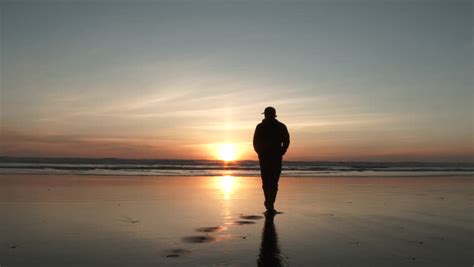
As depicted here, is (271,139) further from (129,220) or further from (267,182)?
(129,220)

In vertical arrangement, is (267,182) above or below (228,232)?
above

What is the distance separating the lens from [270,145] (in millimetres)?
9828

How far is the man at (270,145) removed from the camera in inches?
385

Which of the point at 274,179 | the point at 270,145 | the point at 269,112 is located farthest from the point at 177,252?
→ the point at 269,112

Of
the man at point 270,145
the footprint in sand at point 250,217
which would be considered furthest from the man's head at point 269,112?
the footprint in sand at point 250,217

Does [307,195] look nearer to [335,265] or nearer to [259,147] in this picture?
[259,147]

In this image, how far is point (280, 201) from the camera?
37.8 feet

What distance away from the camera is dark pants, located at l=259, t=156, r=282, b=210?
959 cm

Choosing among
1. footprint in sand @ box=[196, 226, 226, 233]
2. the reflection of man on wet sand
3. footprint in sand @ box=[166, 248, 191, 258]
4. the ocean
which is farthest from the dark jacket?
the ocean

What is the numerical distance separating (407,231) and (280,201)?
460 cm

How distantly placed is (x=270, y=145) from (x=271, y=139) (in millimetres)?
136

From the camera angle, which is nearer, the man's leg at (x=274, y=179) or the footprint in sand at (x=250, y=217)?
the footprint in sand at (x=250, y=217)

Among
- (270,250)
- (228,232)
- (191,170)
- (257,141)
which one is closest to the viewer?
(270,250)

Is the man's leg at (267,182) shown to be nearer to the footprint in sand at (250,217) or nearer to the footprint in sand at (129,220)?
the footprint in sand at (250,217)
